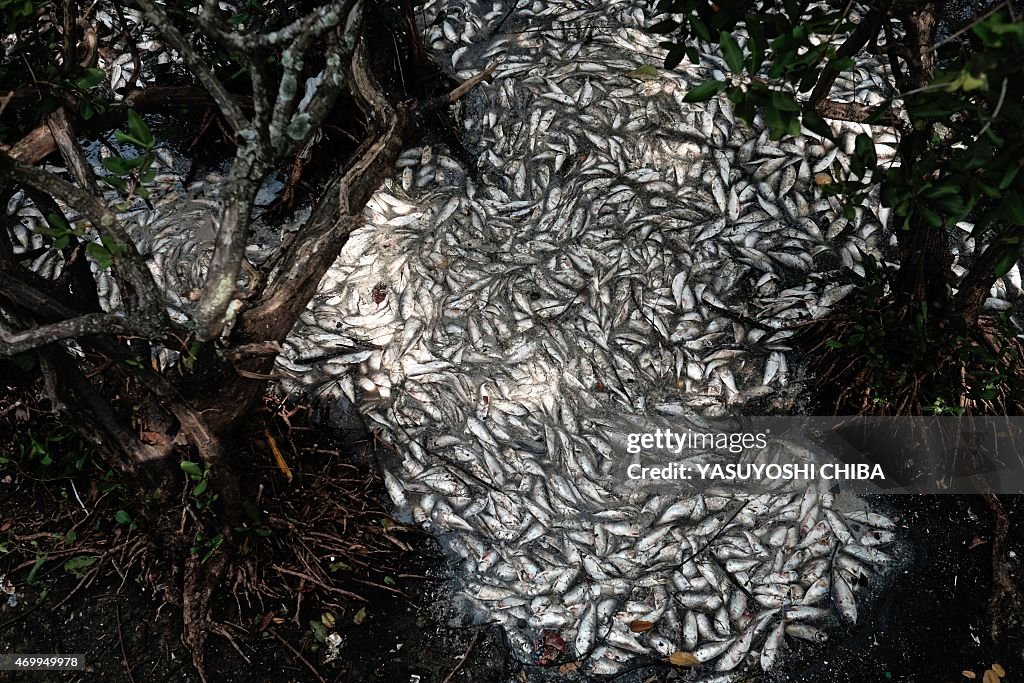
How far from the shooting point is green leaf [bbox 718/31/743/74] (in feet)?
6.58

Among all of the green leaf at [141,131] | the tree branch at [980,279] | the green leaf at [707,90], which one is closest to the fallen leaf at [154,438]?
the green leaf at [141,131]

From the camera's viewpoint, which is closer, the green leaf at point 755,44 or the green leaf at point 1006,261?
the green leaf at point 755,44

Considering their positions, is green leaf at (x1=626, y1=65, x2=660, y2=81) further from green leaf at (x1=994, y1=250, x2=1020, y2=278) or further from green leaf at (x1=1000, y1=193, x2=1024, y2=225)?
green leaf at (x1=1000, y1=193, x2=1024, y2=225)

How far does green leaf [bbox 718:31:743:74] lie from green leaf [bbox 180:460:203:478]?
1.97 meters

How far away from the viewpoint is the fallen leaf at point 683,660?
274cm

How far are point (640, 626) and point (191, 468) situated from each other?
160cm

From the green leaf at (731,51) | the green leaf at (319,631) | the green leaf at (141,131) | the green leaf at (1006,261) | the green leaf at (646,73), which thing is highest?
the green leaf at (731,51)

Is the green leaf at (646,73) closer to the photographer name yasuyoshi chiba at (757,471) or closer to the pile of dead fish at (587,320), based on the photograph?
the pile of dead fish at (587,320)

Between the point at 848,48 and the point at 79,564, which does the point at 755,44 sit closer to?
the point at 848,48

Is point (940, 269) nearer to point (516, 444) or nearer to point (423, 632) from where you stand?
point (516, 444)

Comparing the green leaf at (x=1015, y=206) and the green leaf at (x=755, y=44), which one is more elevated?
the green leaf at (x=755, y=44)

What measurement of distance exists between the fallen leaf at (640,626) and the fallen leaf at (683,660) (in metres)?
0.12

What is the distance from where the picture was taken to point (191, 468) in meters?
2.57

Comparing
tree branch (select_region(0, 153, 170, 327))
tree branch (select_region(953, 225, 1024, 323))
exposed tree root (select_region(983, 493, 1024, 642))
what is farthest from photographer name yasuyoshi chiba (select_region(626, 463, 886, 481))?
tree branch (select_region(0, 153, 170, 327))
